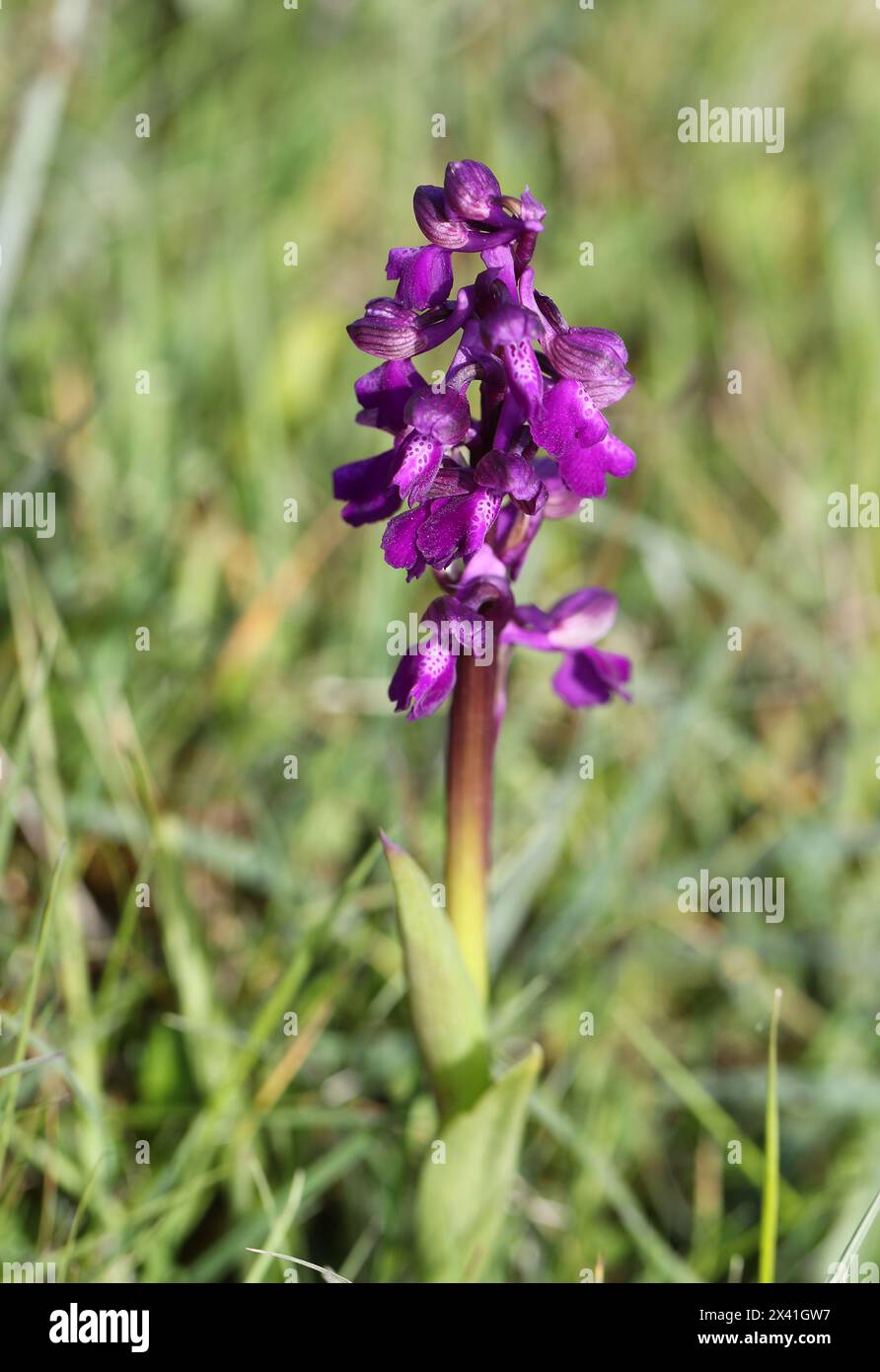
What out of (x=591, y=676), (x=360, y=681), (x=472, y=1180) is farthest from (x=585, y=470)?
(x=360, y=681)

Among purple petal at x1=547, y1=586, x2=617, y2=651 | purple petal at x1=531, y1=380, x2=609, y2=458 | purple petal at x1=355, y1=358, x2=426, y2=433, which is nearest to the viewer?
purple petal at x1=531, y1=380, x2=609, y2=458

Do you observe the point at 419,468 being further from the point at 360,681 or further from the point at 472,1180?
the point at 360,681

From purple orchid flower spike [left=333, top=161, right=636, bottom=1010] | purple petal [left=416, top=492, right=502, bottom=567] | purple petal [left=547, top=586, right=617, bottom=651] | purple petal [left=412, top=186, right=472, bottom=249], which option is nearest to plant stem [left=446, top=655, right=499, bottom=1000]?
purple orchid flower spike [left=333, top=161, right=636, bottom=1010]

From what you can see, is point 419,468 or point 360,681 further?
point 360,681

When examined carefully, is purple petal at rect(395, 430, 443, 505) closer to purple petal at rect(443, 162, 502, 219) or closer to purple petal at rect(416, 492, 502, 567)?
purple petal at rect(416, 492, 502, 567)

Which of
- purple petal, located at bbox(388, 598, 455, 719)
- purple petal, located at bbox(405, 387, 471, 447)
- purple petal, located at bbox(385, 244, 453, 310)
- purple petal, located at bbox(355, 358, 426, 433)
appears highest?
purple petal, located at bbox(385, 244, 453, 310)

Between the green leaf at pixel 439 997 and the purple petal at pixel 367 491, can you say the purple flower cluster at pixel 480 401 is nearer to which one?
the purple petal at pixel 367 491

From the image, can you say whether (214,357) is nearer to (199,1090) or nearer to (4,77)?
(4,77)

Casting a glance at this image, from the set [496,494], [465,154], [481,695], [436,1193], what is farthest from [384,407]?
[465,154]
